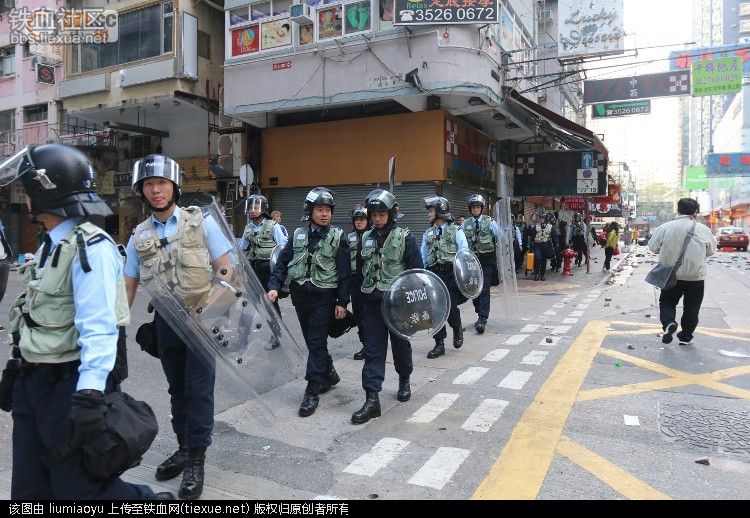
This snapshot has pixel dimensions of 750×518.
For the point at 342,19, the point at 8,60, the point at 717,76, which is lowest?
the point at 717,76

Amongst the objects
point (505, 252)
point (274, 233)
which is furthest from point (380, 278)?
point (505, 252)

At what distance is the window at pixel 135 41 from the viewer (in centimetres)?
1764

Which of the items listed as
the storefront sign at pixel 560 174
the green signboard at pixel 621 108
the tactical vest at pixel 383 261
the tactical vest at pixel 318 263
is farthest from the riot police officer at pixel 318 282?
the green signboard at pixel 621 108

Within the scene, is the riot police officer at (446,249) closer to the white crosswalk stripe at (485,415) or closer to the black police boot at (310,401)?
the white crosswalk stripe at (485,415)

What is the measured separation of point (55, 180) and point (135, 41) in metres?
18.6

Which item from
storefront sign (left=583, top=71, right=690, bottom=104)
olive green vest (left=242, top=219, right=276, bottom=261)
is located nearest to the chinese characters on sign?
olive green vest (left=242, top=219, right=276, bottom=261)

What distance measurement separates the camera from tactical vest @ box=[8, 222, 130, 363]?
2203 mm

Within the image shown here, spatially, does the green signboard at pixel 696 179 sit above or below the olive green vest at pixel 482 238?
above

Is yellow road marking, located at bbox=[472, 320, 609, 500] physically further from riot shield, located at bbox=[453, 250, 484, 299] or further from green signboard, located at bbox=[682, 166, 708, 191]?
A: green signboard, located at bbox=[682, 166, 708, 191]

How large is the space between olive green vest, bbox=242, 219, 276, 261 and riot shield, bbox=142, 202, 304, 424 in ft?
12.4

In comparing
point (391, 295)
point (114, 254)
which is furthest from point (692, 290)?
point (114, 254)

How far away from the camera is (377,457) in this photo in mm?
3811

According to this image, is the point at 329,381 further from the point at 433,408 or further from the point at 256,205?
the point at 256,205

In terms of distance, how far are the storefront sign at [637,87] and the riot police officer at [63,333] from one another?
59.1ft
